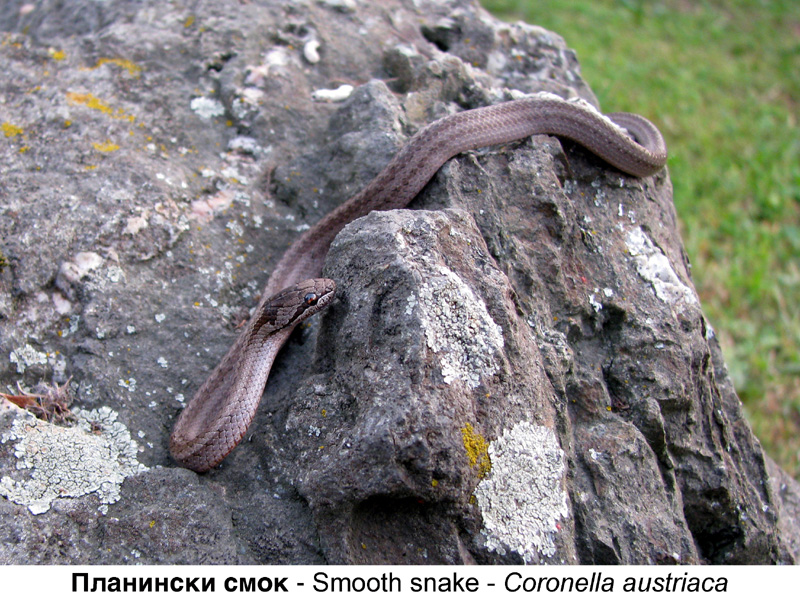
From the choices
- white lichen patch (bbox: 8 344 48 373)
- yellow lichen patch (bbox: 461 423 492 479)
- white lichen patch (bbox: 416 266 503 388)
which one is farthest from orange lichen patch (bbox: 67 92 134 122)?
yellow lichen patch (bbox: 461 423 492 479)

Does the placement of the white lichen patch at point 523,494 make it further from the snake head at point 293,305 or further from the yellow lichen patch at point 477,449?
the snake head at point 293,305

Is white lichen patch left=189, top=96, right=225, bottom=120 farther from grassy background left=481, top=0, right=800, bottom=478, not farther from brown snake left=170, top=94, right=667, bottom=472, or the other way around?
grassy background left=481, top=0, right=800, bottom=478

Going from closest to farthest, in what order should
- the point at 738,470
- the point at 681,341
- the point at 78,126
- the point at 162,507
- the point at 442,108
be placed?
the point at 162,507, the point at 681,341, the point at 738,470, the point at 78,126, the point at 442,108

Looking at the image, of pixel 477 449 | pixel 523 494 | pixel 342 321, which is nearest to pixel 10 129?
pixel 342 321

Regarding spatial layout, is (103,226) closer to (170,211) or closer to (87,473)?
(170,211)

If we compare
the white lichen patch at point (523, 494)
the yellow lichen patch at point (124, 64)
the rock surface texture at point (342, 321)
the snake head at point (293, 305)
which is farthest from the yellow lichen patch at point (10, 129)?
the white lichen patch at point (523, 494)

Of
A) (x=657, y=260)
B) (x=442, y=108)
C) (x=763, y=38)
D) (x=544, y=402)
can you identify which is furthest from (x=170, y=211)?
(x=763, y=38)
